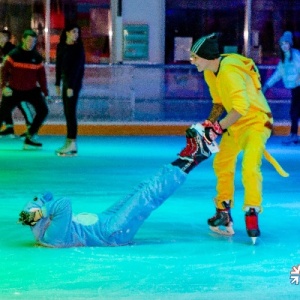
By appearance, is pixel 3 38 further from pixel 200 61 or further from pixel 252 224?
pixel 252 224

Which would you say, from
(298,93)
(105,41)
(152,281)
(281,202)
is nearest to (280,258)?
(152,281)

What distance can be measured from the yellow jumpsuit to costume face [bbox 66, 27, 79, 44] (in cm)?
562

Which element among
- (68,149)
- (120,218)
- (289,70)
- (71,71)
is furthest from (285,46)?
(120,218)

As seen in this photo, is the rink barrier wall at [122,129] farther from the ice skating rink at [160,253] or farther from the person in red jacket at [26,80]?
the ice skating rink at [160,253]

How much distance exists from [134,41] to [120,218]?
44.9 ft

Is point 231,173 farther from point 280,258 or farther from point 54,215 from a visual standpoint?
point 54,215

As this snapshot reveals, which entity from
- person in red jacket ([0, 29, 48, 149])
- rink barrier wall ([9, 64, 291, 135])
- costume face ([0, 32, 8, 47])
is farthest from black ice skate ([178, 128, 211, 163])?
costume face ([0, 32, 8, 47])

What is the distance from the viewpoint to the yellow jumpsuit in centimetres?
726

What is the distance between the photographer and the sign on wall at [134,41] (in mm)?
20469

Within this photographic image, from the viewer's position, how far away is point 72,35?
1309cm

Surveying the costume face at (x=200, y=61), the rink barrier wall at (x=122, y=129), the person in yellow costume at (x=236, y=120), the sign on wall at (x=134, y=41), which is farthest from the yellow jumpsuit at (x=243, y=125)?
the sign on wall at (x=134, y=41)

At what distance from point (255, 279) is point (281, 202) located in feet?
10.9

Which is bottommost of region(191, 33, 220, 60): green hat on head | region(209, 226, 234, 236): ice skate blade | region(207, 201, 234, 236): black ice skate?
region(209, 226, 234, 236): ice skate blade

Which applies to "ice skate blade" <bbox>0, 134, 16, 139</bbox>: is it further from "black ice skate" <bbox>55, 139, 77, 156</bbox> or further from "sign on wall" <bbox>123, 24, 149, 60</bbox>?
"sign on wall" <bbox>123, 24, 149, 60</bbox>
